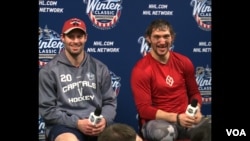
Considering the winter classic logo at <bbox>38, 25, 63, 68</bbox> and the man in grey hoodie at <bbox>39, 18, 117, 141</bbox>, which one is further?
the winter classic logo at <bbox>38, 25, 63, 68</bbox>

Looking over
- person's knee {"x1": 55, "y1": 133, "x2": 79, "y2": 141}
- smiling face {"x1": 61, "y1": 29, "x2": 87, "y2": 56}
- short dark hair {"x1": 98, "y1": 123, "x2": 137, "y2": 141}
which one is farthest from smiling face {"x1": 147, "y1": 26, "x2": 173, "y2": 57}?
short dark hair {"x1": 98, "y1": 123, "x2": 137, "y2": 141}

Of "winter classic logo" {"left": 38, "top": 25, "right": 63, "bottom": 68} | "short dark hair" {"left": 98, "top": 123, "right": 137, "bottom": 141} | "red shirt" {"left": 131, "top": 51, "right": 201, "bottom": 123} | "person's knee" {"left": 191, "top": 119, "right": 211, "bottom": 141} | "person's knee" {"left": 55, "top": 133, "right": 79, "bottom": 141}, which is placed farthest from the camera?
"winter classic logo" {"left": 38, "top": 25, "right": 63, "bottom": 68}

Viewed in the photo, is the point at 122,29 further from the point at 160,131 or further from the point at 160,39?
the point at 160,131

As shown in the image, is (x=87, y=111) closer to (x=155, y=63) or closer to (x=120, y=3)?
(x=155, y=63)

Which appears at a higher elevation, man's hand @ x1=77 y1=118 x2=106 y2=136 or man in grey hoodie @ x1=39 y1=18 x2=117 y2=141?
man in grey hoodie @ x1=39 y1=18 x2=117 y2=141

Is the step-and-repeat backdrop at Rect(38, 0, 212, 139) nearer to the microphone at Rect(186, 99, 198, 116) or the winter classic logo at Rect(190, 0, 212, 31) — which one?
the winter classic logo at Rect(190, 0, 212, 31)

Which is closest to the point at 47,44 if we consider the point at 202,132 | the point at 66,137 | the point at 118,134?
the point at 66,137

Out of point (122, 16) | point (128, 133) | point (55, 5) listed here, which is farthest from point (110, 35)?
point (128, 133)

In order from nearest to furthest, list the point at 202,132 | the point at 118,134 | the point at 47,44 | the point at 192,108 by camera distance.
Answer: the point at 118,134 < the point at 202,132 < the point at 192,108 < the point at 47,44

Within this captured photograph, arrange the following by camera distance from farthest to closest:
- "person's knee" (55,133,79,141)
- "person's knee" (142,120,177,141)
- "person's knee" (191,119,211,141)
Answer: "person's knee" (142,120,177,141)
"person's knee" (55,133,79,141)
"person's knee" (191,119,211,141)

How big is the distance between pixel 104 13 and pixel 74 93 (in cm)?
91

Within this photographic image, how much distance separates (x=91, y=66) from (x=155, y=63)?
0.46 metres

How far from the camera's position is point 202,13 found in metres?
3.68

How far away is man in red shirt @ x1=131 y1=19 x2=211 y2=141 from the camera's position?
2832 millimetres
